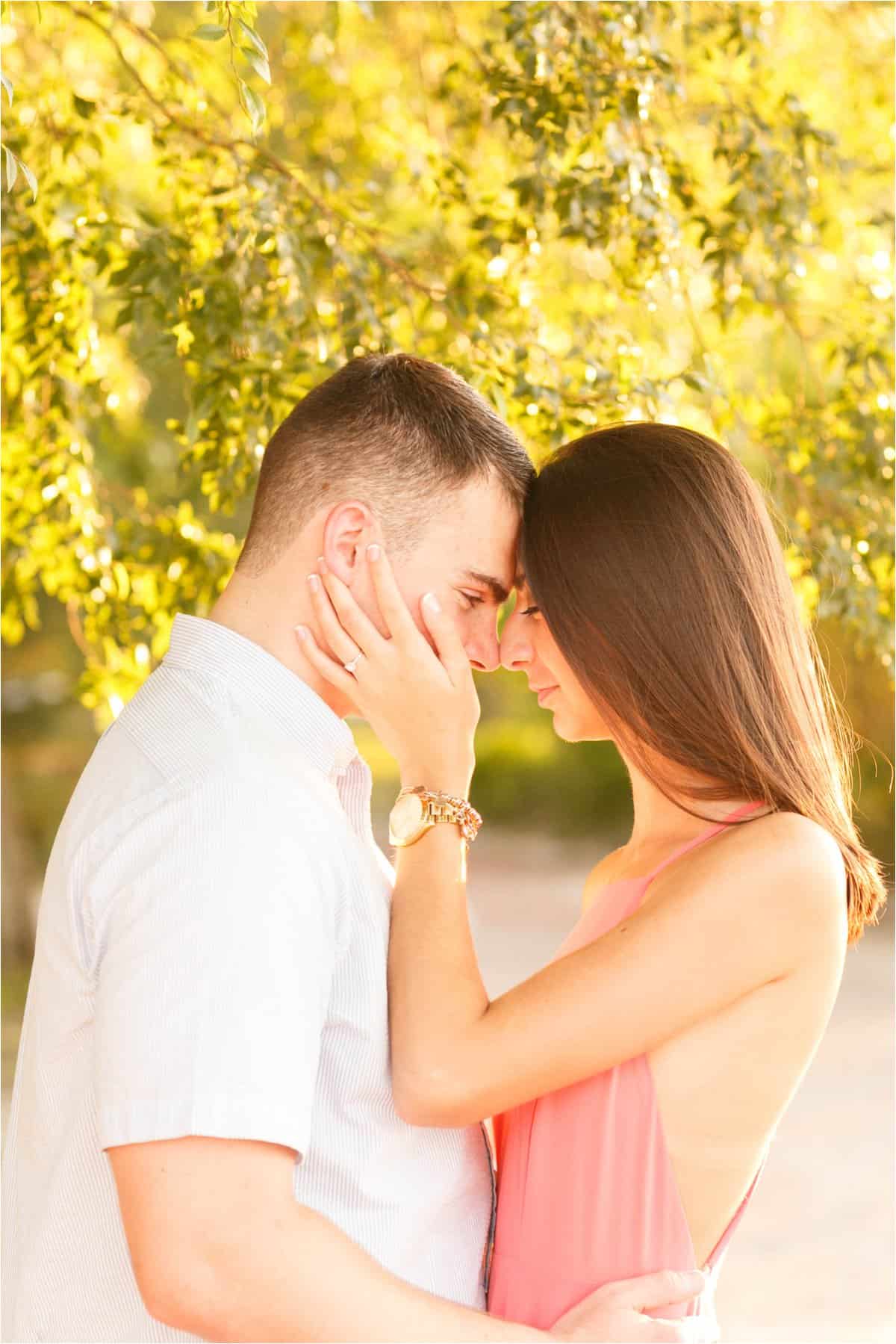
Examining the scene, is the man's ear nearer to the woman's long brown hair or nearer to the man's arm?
the woman's long brown hair

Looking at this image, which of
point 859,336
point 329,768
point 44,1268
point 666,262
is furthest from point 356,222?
point 44,1268

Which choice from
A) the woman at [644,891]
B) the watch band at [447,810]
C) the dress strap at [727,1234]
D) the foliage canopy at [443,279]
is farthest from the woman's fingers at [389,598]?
the foliage canopy at [443,279]

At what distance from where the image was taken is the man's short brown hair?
2.03 metres

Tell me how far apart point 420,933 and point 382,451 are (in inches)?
28.4

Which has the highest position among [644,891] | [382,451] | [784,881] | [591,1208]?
[382,451]

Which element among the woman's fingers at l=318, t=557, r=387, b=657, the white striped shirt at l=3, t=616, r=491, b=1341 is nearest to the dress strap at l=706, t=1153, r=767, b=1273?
the white striped shirt at l=3, t=616, r=491, b=1341

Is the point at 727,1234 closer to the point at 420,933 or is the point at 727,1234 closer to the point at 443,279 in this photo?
the point at 420,933

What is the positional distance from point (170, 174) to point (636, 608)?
7.16 ft

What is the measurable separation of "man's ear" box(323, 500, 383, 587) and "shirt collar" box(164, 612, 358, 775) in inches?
7.0

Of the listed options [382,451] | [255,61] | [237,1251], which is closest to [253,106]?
[255,61]

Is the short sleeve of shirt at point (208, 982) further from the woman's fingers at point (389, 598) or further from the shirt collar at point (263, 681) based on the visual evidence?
the woman's fingers at point (389, 598)

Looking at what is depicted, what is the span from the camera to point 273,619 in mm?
1966

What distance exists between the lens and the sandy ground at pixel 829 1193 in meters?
6.63

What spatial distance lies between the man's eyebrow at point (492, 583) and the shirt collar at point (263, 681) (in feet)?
1.15
